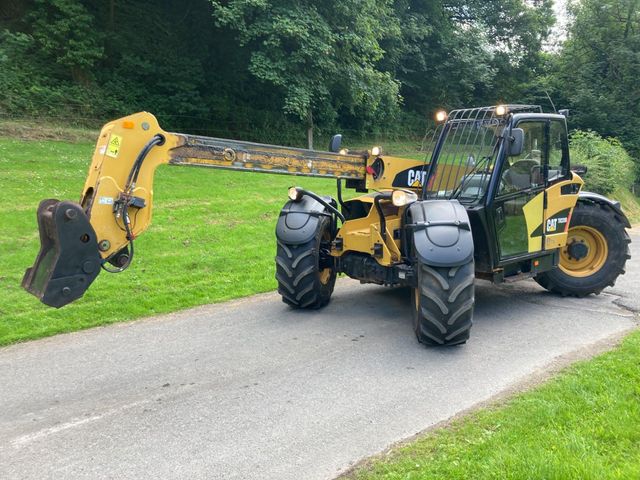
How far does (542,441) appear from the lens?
3588 millimetres

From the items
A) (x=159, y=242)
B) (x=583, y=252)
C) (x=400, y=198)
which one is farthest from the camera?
(x=159, y=242)

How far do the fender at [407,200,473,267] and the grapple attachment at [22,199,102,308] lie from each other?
3.00 m

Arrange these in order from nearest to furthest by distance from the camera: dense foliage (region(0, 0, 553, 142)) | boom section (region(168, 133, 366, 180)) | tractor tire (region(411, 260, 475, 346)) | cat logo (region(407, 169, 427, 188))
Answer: boom section (region(168, 133, 366, 180))
tractor tire (region(411, 260, 475, 346))
cat logo (region(407, 169, 427, 188))
dense foliage (region(0, 0, 553, 142))

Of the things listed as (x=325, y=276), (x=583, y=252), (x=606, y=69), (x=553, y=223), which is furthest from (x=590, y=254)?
(x=606, y=69)

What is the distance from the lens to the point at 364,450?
12.3 feet

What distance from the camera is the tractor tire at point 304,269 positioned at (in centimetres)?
664

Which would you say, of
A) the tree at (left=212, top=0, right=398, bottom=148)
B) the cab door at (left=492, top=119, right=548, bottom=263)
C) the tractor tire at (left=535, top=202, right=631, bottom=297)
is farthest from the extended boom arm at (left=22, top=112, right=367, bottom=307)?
the tree at (left=212, top=0, right=398, bottom=148)

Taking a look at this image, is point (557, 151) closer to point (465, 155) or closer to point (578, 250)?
point (465, 155)

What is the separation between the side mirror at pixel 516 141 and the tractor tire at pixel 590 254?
2093 millimetres

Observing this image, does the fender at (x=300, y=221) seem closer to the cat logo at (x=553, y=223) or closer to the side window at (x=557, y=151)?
the cat logo at (x=553, y=223)

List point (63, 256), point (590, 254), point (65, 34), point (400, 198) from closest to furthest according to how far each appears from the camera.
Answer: point (63, 256) < point (400, 198) < point (590, 254) < point (65, 34)

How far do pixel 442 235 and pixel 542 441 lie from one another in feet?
7.74

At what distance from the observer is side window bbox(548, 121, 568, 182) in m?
7.05

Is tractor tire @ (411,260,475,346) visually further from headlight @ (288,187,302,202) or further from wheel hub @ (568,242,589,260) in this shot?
wheel hub @ (568,242,589,260)
